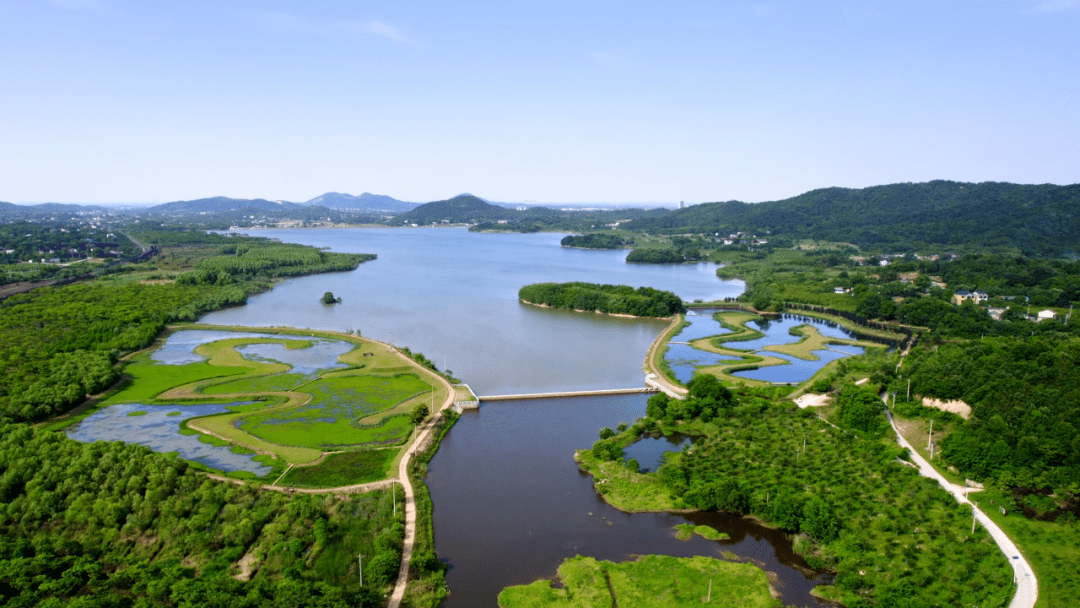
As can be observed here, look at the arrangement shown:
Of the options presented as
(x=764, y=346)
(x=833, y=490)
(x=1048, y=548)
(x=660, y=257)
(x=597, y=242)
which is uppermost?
(x=597, y=242)

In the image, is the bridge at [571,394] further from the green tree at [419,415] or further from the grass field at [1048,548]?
the grass field at [1048,548]

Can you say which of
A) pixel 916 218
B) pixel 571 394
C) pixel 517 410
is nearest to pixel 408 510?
pixel 517 410

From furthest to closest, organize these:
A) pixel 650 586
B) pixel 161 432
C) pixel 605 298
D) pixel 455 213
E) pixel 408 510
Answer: pixel 455 213 → pixel 605 298 → pixel 161 432 → pixel 408 510 → pixel 650 586

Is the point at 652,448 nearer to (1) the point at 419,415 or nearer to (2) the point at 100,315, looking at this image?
(1) the point at 419,415

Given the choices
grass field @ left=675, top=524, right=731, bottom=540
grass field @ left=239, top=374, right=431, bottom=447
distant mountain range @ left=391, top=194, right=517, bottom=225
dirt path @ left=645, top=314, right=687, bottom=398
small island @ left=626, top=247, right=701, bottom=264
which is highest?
distant mountain range @ left=391, top=194, right=517, bottom=225

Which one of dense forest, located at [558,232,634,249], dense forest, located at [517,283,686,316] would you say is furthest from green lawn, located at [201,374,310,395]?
dense forest, located at [558,232,634,249]

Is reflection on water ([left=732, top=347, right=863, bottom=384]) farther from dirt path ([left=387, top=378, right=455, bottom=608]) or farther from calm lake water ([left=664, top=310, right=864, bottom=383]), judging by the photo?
dirt path ([left=387, top=378, right=455, bottom=608])

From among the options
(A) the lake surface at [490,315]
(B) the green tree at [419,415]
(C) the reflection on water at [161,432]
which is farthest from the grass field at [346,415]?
(A) the lake surface at [490,315]
